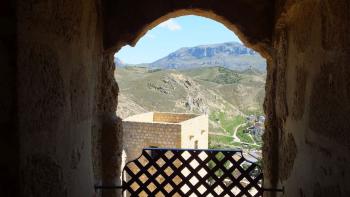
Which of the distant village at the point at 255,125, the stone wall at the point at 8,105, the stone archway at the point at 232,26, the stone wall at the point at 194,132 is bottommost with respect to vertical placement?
the distant village at the point at 255,125

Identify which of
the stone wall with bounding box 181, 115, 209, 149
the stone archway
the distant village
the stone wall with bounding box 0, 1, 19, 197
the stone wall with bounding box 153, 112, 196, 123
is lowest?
the distant village

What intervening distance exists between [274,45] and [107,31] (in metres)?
1.38

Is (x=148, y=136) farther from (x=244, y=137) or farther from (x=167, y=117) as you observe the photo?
(x=244, y=137)

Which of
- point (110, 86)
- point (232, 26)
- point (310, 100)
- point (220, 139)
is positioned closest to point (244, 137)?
point (220, 139)

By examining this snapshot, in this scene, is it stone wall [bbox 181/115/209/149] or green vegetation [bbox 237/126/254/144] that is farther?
green vegetation [bbox 237/126/254/144]

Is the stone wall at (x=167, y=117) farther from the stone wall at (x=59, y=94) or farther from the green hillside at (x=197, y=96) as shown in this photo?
the stone wall at (x=59, y=94)

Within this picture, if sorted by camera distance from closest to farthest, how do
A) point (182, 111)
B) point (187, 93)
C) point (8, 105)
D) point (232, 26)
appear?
point (8, 105) < point (232, 26) < point (182, 111) < point (187, 93)

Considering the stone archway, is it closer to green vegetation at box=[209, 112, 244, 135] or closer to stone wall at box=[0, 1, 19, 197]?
stone wall at box=[0, 1, 19, 197]

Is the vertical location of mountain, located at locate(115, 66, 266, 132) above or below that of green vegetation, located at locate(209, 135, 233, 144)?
above

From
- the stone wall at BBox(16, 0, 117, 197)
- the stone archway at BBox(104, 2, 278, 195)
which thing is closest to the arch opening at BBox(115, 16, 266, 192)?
the stone archway at BBox(104, 2, 278, 195)

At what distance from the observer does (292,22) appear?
281cm

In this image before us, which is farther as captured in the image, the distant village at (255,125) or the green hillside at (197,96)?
the distant village at (255,125)

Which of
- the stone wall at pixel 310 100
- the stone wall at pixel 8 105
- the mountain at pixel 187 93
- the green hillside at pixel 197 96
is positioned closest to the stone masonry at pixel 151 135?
the mountain at pixel 187 93

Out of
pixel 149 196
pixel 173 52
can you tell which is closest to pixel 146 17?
pixel 149 196
